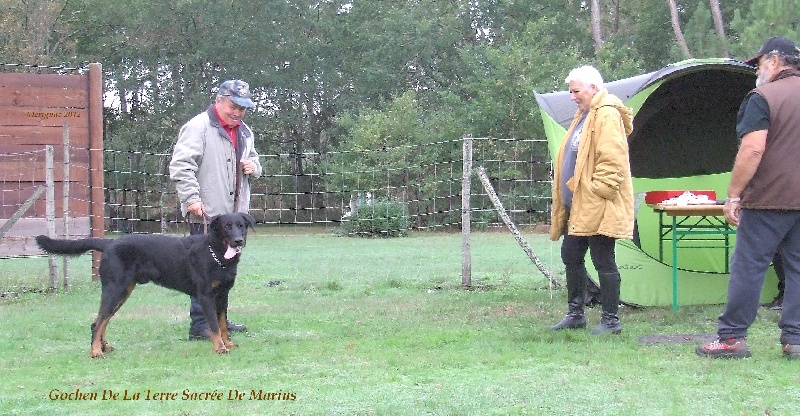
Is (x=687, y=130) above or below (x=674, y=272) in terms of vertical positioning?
above

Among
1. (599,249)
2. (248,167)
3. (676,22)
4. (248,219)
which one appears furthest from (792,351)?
(676,22)

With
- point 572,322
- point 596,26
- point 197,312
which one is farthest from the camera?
point 596,26

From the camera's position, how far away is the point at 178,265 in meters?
5.26

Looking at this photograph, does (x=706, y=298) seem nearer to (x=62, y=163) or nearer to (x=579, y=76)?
(x=579, y=76)

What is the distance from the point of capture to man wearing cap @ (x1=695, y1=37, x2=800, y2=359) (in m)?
4.58

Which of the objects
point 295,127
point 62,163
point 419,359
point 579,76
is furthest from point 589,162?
point 295,127

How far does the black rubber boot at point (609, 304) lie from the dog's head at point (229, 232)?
2269mm

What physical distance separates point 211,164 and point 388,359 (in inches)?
70.6

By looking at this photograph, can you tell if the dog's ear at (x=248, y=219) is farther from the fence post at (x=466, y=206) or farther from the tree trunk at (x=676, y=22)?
the tree trunk at (x=676, y=22)

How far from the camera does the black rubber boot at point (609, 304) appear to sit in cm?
556

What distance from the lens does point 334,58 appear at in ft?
104

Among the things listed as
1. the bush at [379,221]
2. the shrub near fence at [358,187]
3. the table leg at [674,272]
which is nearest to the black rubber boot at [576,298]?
the table leg at [674,272]

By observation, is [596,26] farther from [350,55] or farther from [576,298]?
[576,298]

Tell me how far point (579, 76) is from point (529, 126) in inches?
788
